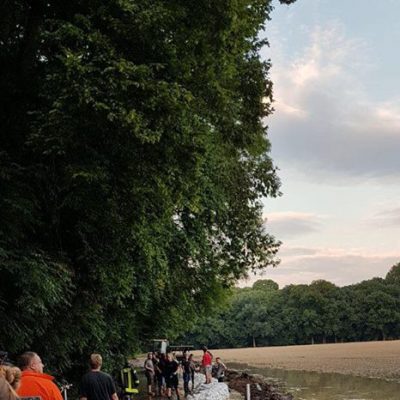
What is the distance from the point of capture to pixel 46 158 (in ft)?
44.9

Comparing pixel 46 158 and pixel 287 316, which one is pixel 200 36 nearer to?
pixel 46 158

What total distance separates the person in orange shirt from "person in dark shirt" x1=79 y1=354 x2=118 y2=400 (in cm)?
216

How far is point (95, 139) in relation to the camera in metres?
12.5

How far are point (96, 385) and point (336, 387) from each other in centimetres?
2372

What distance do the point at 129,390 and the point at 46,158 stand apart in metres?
7.08

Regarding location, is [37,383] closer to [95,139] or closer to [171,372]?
[95,139]

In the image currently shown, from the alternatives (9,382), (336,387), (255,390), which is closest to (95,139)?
(9,382)

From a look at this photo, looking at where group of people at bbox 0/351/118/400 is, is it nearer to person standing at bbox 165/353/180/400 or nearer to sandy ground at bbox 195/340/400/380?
person standing at bbox 165/353/180/400

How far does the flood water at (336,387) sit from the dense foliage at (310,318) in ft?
238

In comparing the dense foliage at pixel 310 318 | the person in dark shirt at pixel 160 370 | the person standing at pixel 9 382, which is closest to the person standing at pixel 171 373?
the person in dark shirt at pixel 160 370

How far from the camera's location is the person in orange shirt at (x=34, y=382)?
238 inches

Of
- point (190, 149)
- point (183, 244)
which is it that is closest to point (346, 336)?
point (183, 244)

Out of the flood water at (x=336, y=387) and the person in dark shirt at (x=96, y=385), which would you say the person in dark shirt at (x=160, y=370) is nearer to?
the flood water at (x=336, y=387)

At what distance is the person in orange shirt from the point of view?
19.9ft
